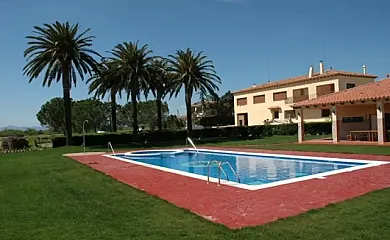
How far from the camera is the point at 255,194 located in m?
9.43

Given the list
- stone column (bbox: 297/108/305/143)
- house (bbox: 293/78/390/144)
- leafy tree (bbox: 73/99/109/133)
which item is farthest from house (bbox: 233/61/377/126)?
leafy tree (bbox: 73/99/109/133)

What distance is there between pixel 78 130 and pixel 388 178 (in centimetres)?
6889

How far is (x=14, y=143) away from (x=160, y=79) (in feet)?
46.6

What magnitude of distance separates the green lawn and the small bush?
957 inches

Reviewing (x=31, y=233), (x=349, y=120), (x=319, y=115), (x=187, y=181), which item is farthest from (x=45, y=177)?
(x=319, y=115)

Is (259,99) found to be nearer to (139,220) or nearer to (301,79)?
(301,79)

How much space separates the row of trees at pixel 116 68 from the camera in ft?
104

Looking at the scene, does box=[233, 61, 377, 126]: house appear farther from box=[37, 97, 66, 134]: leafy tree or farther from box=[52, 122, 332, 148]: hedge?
box=[37, 97, 66, 134]: leafy tree

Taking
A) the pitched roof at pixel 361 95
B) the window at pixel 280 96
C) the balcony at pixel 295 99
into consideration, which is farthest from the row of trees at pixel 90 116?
the pitched roof at pixel 361 95

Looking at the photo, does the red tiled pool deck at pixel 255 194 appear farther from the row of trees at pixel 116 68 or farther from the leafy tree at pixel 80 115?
the leafy tree at pixel 80 115

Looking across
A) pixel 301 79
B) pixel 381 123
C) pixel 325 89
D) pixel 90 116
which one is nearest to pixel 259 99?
pixel 301 79

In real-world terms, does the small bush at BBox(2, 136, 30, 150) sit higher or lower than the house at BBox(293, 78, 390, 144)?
lower

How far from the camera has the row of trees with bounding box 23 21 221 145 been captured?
104 ft

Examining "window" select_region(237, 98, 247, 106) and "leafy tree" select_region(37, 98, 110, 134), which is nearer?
"window" select_region(237, 98, 247, 106)
